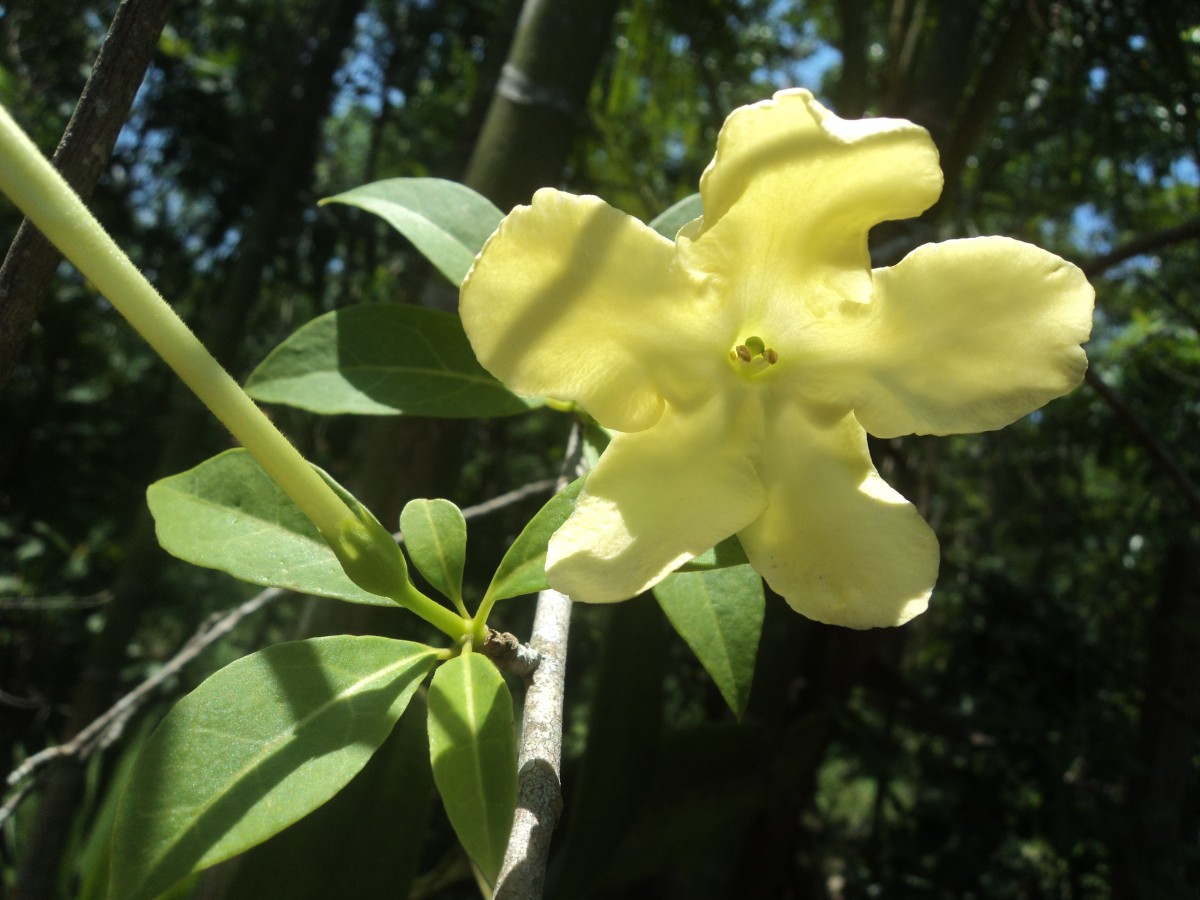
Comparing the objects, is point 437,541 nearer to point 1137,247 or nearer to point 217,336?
point 1137,247

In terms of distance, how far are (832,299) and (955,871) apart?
164 centimetres

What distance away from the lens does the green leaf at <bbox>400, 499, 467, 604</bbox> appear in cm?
68

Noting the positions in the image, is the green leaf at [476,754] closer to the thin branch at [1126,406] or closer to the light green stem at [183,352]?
the light green stem at [183,352]

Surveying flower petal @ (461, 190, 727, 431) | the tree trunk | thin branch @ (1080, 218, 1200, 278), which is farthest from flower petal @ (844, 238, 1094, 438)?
the tree trunk

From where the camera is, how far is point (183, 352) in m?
0.50

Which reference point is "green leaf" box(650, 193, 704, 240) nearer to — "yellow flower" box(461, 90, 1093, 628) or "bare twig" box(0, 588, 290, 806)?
"yellow flower" box(461, 90, 1093, 628)

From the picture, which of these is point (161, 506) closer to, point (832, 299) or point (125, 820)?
point (125, 820)

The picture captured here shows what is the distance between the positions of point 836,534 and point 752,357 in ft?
0.44

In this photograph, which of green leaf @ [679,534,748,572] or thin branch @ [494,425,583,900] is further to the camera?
green leaf @ [679,534,748,572]

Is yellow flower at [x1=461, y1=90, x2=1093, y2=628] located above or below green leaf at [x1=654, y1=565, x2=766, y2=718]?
above

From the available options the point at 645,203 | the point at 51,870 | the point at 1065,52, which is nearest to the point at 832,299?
the point at 645,203

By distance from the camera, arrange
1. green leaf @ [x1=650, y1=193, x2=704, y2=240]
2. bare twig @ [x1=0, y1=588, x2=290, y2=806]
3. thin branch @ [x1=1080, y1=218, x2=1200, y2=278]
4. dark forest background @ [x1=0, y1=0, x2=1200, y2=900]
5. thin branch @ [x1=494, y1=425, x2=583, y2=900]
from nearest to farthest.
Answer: thin branch @ [x1=494, y1=425, x2=583, y2=900] < green leaf @ [x1=650, y1=193, x2=704, y2=240] < bare twig @ [x1=0, y1=588, x2=290, y2=806] < dark forest background @ [x1=0, y1=0, x2=1200, y2=900] < thin branch @ [x1=1080, y1=218, x2=1200, y2=278]

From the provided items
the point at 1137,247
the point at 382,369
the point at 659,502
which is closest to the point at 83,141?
the point at 382,369

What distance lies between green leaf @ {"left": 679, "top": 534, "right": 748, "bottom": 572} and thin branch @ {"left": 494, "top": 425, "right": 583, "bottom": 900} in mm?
109
